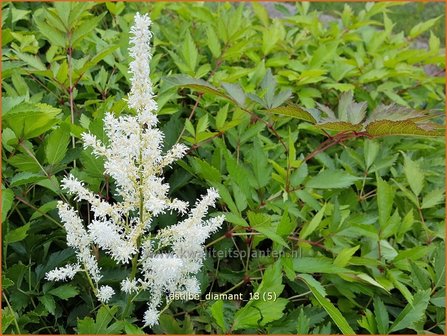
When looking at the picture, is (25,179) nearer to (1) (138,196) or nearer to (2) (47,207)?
(2) (47,207)

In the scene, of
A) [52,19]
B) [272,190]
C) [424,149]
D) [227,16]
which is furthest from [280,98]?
[424,149]

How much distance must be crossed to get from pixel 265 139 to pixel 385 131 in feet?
1.52

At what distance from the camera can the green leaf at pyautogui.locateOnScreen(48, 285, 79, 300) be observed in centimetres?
119

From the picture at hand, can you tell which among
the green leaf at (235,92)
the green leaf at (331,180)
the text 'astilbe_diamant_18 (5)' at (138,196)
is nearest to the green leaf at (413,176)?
the green leaf at (331,180)

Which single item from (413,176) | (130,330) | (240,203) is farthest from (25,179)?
(413,176)

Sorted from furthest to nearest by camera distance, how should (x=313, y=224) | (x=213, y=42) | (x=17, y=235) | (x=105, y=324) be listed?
1. (x=213, y=42)
2. (x=313, y=224)
3. (x=17, y=235)
4. (x=105, y=324)

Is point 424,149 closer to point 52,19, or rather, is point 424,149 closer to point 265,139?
point 265,139

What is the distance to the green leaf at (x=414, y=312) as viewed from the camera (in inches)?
48.3

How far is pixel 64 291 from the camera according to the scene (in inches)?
47.3

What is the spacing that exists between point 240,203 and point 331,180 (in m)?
0.25

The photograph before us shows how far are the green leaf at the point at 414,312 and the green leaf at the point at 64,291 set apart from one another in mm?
704

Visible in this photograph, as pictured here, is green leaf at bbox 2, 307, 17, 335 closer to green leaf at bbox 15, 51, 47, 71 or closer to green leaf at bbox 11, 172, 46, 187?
green leaf at bbox 11, 172, 46, 187

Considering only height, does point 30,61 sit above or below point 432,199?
above

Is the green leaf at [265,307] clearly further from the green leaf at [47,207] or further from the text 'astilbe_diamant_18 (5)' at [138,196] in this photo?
the green leaf at [47,207]
